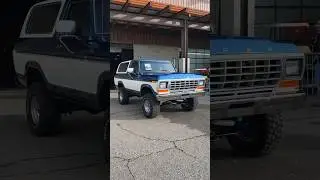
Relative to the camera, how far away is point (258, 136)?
124 inches

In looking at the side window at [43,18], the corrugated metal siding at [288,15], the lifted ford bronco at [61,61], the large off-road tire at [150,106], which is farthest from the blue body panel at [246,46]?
the side window at [43,18]

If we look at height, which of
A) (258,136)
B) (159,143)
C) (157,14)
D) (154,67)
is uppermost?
(157,14)

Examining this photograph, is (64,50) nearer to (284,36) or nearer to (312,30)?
(284,36)

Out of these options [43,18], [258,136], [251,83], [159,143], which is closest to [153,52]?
[159,143]

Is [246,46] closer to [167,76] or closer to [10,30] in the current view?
[167,76]

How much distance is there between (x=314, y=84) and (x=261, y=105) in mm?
426

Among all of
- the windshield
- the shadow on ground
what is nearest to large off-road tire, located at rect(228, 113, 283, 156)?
the shadow on ground

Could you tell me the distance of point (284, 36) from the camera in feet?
9.48

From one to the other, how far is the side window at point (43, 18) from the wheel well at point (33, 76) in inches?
7.7

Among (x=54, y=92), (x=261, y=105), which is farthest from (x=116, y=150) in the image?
(x=261, y=105)

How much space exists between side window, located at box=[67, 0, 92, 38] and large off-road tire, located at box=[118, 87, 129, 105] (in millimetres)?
338

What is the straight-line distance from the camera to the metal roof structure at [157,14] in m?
2.20

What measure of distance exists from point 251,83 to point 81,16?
99 centimetres

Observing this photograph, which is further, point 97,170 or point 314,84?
point 314,84
